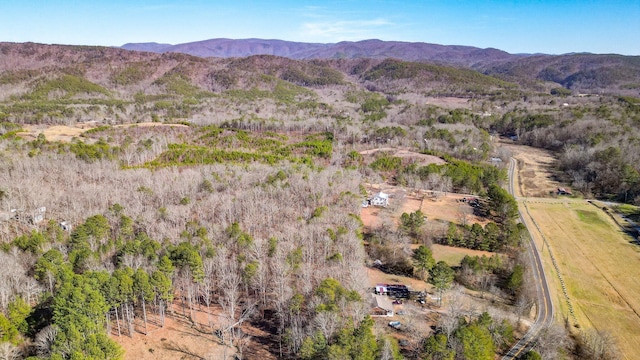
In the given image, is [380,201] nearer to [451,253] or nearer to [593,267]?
[451,253]

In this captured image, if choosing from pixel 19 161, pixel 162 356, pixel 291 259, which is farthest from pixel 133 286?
pixel 19 161

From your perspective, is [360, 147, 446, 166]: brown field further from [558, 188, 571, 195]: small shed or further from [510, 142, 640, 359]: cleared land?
[558, 188, 571, 195]: small shed

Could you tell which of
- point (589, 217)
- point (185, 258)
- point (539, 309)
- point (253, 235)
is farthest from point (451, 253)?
point (185, 258)

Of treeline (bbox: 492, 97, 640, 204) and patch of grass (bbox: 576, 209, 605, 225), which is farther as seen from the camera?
treeline (bbox: 492, 97, 640, 204)

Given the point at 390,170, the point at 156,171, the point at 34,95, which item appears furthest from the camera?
the point at 34,95

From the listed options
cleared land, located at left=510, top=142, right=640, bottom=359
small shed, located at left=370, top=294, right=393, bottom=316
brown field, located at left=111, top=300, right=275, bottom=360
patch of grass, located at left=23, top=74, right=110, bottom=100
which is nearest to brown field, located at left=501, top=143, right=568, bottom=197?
cleared land, located at left=510, top=142, right=640, bottom=359

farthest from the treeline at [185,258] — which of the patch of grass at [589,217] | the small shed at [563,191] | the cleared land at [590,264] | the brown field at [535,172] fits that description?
the small shed at [563,191]

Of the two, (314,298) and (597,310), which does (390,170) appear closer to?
(597,310)
